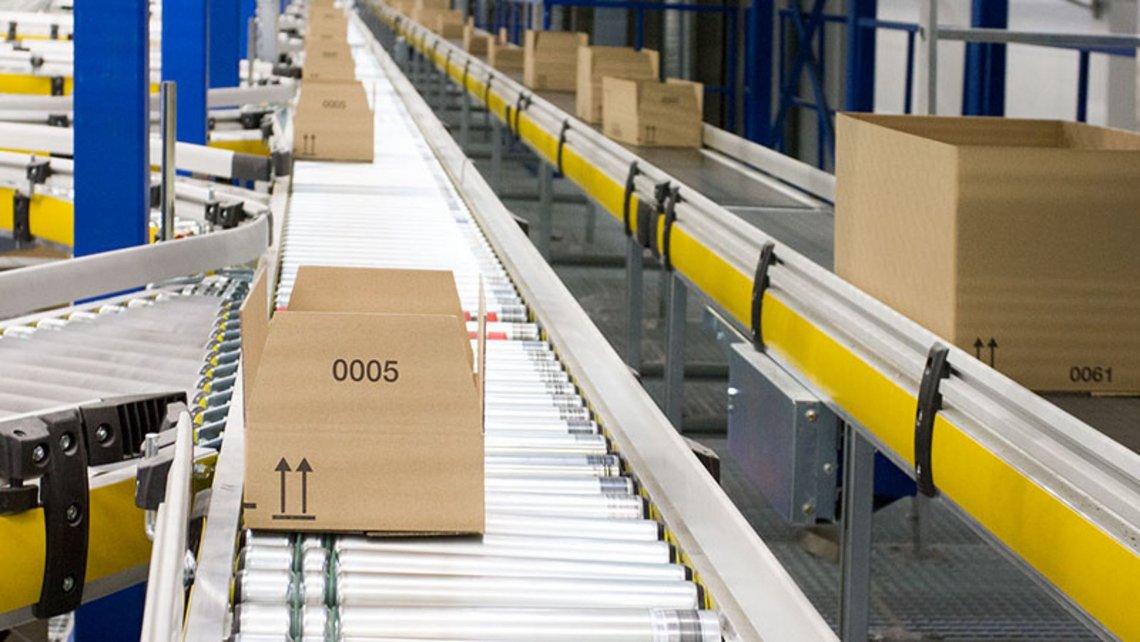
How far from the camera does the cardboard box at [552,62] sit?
9.98 m

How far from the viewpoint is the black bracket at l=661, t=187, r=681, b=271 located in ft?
16.4

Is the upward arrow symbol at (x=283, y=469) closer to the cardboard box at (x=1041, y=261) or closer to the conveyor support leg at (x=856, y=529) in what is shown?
the cardboard box at (x=1041, y=261)

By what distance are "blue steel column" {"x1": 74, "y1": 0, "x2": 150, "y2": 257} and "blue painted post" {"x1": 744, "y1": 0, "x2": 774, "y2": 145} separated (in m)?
7.28

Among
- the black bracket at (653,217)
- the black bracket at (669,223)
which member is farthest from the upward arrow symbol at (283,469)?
the black bracket at (653,217)

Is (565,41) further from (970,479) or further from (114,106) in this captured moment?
(970,479)

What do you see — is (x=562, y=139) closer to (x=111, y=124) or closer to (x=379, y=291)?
(x=111, y=124)

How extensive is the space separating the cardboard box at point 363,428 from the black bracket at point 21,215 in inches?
116

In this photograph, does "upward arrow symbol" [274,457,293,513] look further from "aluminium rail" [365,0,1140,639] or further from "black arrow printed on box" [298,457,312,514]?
"aluminium rail" [365,0,1140,639]

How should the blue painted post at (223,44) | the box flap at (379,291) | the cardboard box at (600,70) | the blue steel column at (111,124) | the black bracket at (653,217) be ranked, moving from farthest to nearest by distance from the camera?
the blue painted post at (223,44), the cardboard box at (600,70), the black bracket at (653,217), the blue steel column at (111,124), the box flap at (379,291)

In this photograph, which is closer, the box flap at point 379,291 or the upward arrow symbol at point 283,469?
the upward arrow symbol at point 283,469

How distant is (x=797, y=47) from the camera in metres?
10.8

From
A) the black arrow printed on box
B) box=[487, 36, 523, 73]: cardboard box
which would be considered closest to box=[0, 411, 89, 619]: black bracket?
the black arrow printed on box

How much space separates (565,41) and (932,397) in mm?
7711

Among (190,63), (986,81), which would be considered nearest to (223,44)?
(190,63)
